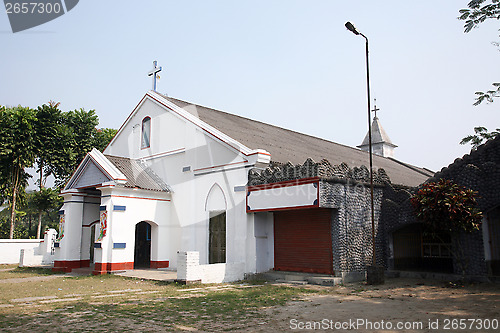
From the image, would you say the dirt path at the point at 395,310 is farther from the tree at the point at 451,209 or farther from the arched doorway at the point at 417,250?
the arched doorway at the point at 417,250

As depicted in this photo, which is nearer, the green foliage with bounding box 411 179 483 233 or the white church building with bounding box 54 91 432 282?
the green foliage with bounding box 411 179 483 233

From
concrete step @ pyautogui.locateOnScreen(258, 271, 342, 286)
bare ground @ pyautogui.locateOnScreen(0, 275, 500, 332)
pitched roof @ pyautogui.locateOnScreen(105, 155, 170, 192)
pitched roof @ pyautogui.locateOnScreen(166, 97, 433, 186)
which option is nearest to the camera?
bare ground @ pyautogui.locateOnScreen(0, 275, 500, 332)

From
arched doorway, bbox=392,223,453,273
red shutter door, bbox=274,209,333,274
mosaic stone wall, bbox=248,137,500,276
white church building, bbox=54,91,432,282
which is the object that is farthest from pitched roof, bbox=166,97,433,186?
arched doorway, bbox=392,223,453,273

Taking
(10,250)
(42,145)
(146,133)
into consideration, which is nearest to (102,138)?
(42,145)

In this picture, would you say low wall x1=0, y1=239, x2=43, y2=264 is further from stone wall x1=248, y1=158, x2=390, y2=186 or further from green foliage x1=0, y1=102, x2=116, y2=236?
stone wall x1=248, y1=158, x2=390, y2=186

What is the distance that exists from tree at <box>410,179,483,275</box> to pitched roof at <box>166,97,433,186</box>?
20.6ft

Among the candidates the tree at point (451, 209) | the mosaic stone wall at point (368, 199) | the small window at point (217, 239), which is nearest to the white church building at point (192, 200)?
the small window at point (217, 239)

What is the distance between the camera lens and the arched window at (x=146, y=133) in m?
23.1

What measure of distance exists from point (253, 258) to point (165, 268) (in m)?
5.43

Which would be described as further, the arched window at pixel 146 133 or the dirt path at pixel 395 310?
the arched window at pixel 146 133

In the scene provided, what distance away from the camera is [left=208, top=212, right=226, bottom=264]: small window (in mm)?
18344
